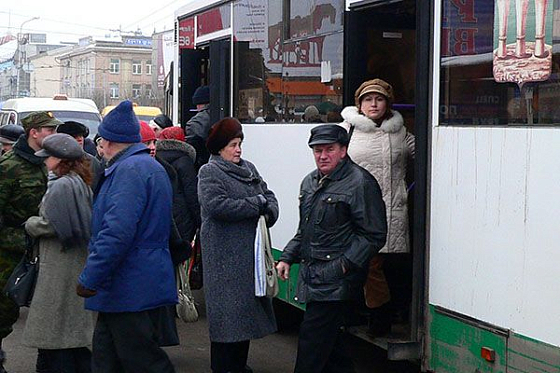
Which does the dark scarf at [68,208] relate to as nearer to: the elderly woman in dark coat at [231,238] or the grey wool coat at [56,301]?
the grey wool coat at [56,301]

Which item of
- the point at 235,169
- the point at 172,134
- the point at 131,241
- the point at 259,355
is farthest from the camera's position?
the point at 172,134

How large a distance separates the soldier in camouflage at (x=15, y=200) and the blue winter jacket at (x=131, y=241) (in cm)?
172

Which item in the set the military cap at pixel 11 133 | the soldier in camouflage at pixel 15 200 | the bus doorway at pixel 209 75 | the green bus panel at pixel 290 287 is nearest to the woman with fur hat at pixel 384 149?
the green bus panel at pixel 290 287

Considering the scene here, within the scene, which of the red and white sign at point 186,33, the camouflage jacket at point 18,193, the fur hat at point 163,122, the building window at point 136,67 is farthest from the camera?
the building window at point 136,67

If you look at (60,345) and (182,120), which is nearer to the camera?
(60,345)

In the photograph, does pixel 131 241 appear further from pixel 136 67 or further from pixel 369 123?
pixel 136 67

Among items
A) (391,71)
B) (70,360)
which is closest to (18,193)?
(70,360)

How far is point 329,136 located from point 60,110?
1541 centimetres

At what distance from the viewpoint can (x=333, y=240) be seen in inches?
235

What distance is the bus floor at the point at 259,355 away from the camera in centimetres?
777

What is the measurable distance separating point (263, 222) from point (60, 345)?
1.52 m

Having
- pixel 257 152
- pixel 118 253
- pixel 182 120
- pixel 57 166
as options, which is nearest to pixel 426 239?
pixel 118 253

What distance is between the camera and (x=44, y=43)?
13988cm

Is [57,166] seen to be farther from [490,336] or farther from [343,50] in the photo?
[490,336]
